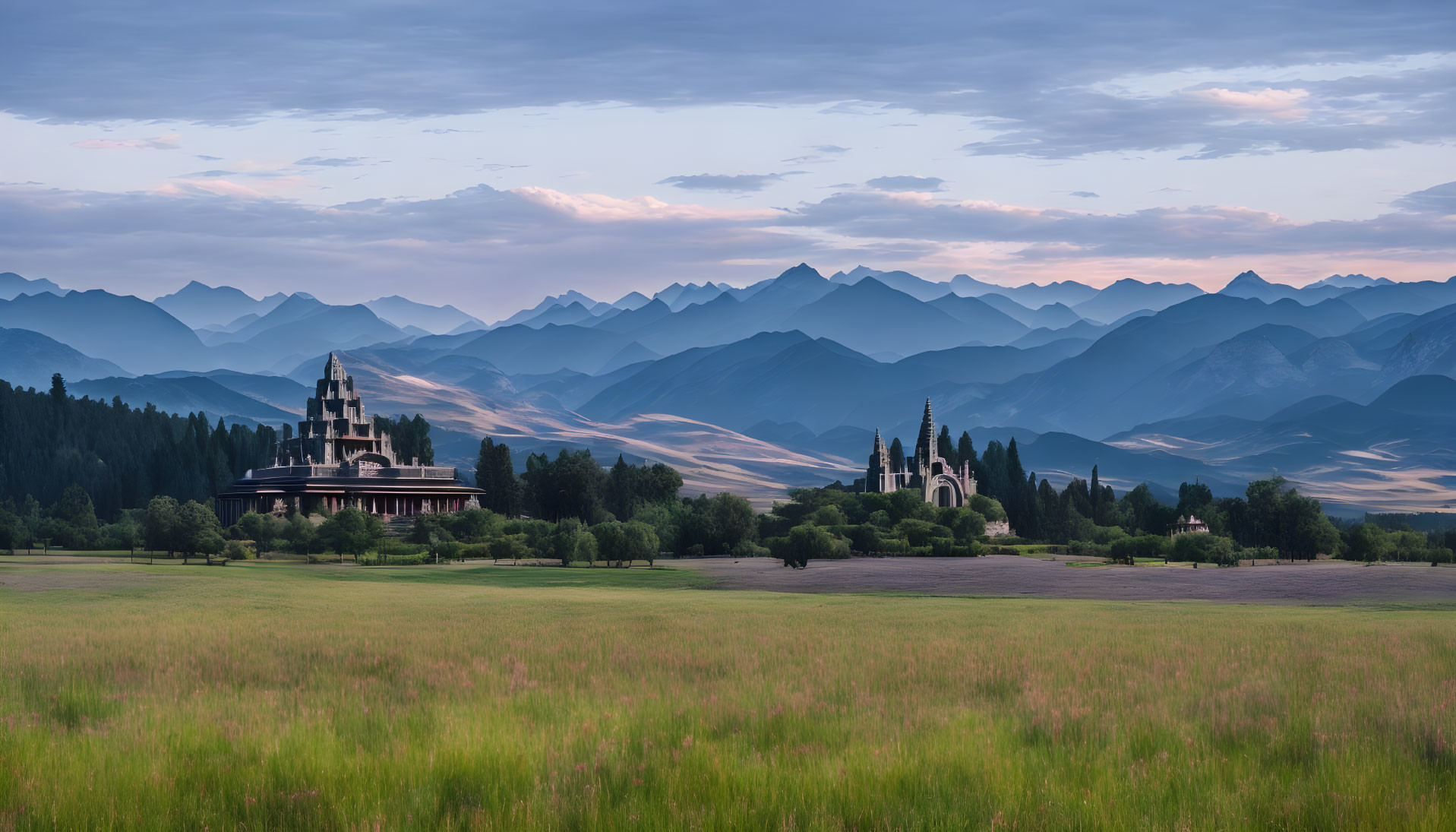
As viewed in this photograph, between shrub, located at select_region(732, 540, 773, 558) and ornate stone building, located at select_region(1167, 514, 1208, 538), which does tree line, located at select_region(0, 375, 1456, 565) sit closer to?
shrub, located at select_region(732, 540, 773, 558)

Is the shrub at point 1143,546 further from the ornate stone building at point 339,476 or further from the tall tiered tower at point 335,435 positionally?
the tall tiered tower at point 335,435

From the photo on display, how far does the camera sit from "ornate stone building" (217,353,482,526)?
160500 millimetres

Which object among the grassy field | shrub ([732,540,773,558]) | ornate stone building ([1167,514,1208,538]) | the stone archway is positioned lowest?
the grassy field

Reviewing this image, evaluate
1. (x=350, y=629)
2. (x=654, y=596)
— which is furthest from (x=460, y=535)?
(x=350, y=629)

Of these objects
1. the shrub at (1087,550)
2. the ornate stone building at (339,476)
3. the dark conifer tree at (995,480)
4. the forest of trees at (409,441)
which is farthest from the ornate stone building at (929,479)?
the forest of trees at (409,441)

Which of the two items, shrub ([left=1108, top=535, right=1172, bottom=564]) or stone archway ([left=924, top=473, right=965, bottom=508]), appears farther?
stone archway ([left=924, top=473, right=965, bottom=508])

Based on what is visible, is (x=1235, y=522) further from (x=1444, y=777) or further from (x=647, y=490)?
(x=1444, y=777)

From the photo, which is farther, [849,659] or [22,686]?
[849,659]

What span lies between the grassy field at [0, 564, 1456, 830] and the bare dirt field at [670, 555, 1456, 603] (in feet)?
99.8

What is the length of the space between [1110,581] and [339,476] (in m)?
114

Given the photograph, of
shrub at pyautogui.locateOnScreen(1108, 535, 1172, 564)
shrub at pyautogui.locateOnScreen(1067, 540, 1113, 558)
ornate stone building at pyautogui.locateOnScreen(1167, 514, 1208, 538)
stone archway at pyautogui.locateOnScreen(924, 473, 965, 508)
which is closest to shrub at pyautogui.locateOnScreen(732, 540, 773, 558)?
shrub at pyautogui.locateOnScreen(1108, 535, 1172, 564)

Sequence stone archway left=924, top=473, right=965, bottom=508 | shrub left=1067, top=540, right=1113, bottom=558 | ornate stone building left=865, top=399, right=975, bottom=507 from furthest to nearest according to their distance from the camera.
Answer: stone archway left=924, top=473, right=965, bottom=508, ornate stone building left=865, top=399, right=975, bottom=507, shrub left=1067, top=540, right=1113, bottom=558

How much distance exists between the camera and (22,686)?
23.1m

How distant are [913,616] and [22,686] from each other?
2987 cm
